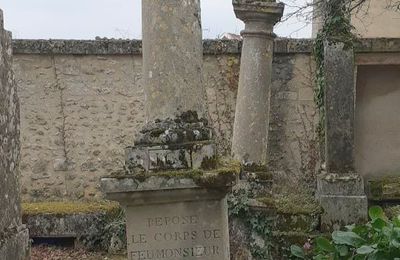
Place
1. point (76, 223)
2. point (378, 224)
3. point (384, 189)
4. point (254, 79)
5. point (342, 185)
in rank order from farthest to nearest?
1. point (76, 223)
2. point (384, 189)
3. point (254, 79)
4. point (342, 185)
5. point (378, 224)

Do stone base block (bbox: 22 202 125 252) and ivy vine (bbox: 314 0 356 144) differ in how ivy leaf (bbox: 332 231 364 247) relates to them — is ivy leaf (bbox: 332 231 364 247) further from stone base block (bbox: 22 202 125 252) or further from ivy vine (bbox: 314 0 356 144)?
stone base block (bbox: 22 202 125 252)

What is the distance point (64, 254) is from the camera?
8.93m

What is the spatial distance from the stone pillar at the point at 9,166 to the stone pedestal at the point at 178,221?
0.61m

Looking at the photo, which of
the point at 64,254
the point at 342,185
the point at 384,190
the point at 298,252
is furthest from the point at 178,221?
the point at 384,190

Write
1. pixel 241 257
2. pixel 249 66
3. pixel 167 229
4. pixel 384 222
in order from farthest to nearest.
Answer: pixel 249 66, pixel 241 257, pixel 384 222, pixel 167 229

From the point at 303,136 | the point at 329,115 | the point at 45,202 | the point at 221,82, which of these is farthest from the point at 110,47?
the point at 329,115

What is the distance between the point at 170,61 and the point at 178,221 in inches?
40.0

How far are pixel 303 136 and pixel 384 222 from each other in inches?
222

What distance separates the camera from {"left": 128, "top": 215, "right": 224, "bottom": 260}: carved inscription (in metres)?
4.21

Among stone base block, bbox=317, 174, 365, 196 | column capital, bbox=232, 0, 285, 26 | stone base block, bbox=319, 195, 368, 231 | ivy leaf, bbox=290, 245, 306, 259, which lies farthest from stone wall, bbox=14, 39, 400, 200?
ivy leaf, bbox=290, 245, 306, 259

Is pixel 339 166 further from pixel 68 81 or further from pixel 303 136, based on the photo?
pixel 68 81

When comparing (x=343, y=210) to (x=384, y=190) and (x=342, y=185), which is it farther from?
(x=384, y=190)

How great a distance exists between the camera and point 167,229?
166 inches

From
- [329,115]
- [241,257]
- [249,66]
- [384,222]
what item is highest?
[249,66]
